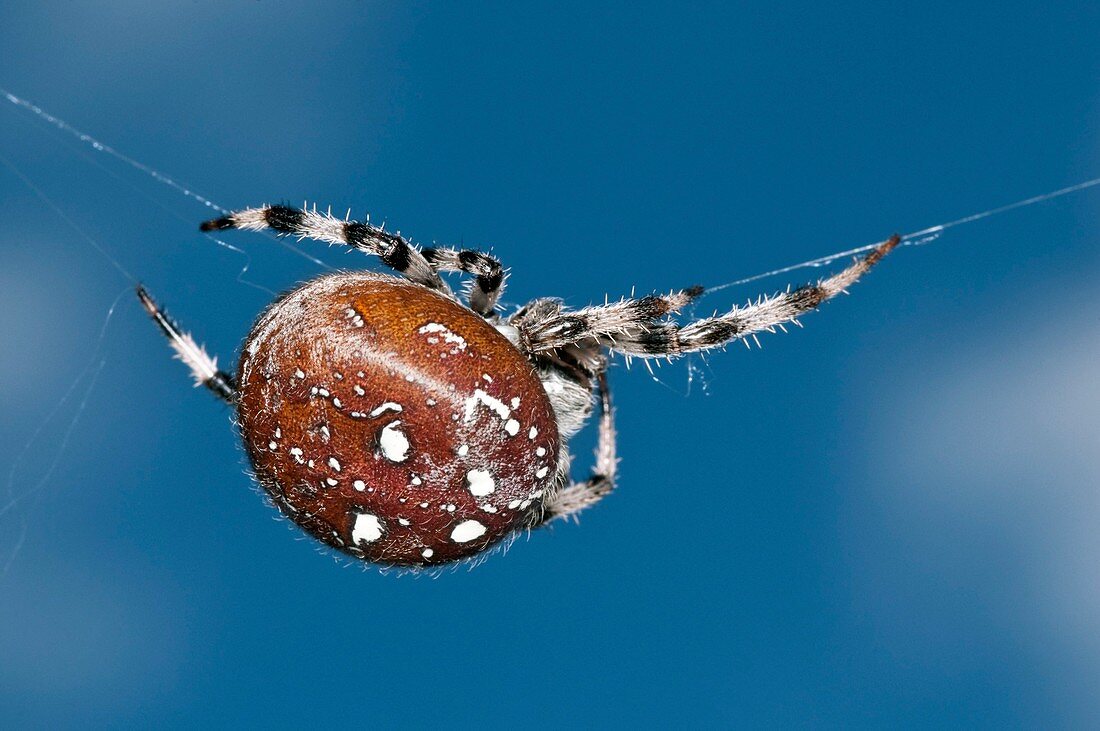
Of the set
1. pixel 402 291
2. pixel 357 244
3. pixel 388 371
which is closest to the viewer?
pixel 388 371

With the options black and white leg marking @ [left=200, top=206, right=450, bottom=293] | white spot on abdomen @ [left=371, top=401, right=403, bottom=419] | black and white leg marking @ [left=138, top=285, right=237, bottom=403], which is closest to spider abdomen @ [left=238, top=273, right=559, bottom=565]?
white spot on abdomen @ [left=371, top=401, right=403, bottom=419]

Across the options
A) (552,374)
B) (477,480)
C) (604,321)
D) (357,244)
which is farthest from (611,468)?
(357,244)

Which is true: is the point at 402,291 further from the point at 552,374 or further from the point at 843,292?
the point at 843,292

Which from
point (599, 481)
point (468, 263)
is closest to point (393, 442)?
point (468, 263)

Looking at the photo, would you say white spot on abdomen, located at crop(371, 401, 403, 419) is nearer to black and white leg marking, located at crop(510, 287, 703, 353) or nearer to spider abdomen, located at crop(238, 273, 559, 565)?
spider abdomen, located at crop(238, 273, 559, 565)

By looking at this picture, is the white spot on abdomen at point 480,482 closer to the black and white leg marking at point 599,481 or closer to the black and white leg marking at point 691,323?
the black and white leg marking at point 691,323

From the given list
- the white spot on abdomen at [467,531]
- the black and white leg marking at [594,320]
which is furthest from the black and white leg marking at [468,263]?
the white spot on abdomen at [467,531]

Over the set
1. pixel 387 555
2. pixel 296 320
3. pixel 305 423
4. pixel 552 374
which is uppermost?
pixel 552 374
